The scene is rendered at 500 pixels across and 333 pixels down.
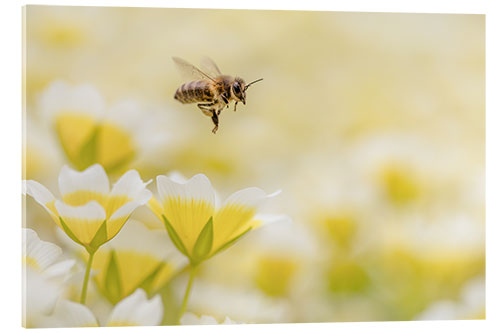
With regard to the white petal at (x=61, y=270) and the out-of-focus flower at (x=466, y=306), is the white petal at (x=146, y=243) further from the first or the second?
the out-of-focus flower at (x=466, y=306)

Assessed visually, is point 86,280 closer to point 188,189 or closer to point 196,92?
point 188,189

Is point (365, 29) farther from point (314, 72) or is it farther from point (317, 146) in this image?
point (317, 146)

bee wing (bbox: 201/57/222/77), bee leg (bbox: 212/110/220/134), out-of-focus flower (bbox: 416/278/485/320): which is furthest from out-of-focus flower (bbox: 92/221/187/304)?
out-of-focus flower (bbox: 416/278/485/320)

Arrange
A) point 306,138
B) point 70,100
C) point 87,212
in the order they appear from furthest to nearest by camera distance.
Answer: point 306,138 → point 70,100 → point 87,212

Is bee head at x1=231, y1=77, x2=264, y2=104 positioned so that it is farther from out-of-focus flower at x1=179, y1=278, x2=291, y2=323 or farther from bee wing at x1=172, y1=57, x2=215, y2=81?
out-of-focus flower at x1=179, y1=278, x2=291, y2=323

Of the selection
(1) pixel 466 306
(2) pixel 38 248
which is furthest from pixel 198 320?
(1) pixel 466 306
